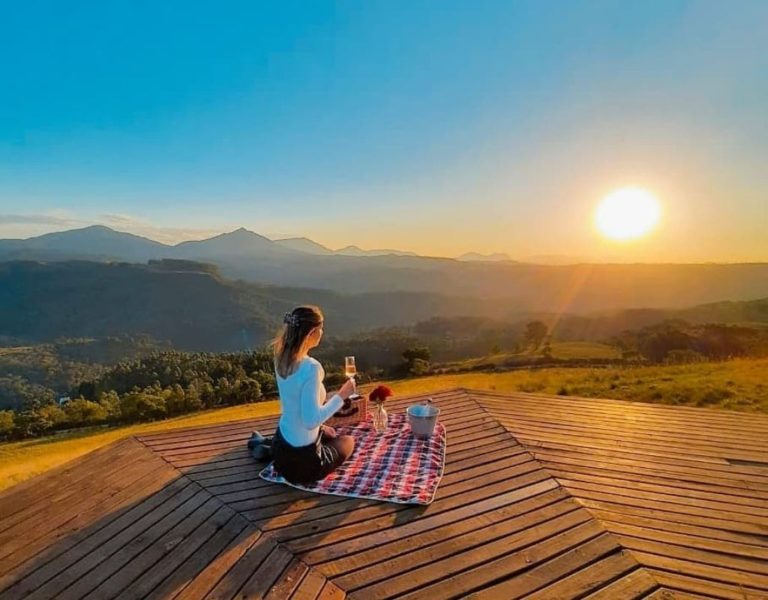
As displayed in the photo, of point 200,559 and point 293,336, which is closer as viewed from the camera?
point 200,559

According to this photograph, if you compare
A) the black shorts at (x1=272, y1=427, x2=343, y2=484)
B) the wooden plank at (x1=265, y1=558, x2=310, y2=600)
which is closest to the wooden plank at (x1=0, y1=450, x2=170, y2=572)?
the black shorts at (x1=272, y1=427, x2=343, y2=484)

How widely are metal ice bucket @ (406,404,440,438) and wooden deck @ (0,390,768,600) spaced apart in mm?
321

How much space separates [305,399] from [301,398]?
0.04m

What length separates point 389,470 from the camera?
14.4ft

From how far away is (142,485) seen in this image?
4328 millimetres

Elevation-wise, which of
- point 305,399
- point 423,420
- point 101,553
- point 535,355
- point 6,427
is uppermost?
point 305,399

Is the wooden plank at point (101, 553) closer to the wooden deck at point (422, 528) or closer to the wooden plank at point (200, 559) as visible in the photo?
the wooden deck at point (422, 528)

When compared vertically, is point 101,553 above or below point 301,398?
below

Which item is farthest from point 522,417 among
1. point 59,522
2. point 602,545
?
point 59,522

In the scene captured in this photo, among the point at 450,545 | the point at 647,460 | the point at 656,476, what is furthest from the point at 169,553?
the point at 647,460

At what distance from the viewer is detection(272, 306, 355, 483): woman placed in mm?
3762

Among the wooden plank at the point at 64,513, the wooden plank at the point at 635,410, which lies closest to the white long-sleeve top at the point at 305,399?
the wooden plank at the point at 64,513

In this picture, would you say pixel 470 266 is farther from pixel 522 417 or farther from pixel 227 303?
pixel 522 417

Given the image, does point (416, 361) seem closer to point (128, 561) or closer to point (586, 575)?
point (586, 575)
